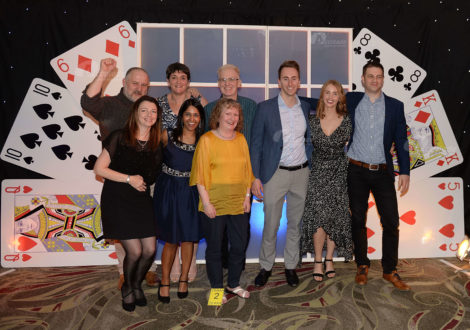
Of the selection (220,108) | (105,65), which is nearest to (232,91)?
(220,108)

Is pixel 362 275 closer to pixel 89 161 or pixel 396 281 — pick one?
pixel 396 281

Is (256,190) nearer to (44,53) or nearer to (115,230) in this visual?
(115,230)

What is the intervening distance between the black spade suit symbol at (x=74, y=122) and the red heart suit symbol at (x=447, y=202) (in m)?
3.80

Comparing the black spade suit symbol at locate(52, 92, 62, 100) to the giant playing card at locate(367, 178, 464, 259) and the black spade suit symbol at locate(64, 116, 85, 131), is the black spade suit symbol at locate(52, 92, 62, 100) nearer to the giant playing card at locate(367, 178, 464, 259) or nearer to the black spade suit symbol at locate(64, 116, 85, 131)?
the black spade suit symbol at locate(64, 116, 85, 131)

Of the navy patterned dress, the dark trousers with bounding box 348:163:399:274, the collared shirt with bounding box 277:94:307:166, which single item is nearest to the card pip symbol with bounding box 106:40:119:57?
the navy patterned dress

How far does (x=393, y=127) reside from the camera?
3145mm

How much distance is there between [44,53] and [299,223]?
2.97m

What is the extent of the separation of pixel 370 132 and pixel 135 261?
2130mm

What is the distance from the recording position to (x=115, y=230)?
2.56 m

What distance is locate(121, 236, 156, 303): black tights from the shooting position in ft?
8.57

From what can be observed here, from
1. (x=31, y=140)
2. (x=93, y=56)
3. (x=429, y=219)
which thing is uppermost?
(x=93, y=56)

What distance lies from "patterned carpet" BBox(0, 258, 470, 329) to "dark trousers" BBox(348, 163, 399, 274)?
11.3 inches

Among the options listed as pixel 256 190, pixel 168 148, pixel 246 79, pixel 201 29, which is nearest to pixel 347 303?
pixel 256 190

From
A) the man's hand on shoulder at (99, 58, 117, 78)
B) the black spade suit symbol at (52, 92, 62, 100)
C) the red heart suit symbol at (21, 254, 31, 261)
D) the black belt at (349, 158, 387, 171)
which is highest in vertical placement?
the man's hand on shoulder at (99, 58, 117, 78)
